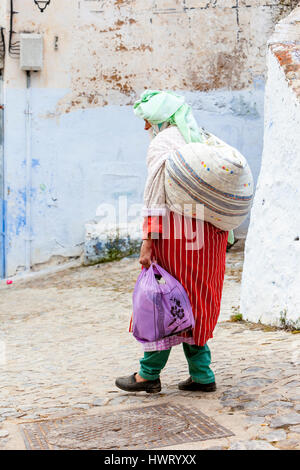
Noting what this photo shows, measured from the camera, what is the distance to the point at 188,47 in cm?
919

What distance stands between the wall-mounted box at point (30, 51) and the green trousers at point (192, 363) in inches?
261

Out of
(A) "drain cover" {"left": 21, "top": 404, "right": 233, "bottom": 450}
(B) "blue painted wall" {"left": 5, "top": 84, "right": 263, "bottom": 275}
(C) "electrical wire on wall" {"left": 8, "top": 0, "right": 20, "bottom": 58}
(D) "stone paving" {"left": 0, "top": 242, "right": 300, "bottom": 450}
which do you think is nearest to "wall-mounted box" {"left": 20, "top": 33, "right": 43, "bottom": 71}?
(C) "electrical wire on wall" {"left": 8, "top": 0, "right": 20, "bottom": 58}

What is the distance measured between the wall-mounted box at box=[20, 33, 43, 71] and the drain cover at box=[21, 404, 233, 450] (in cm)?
687

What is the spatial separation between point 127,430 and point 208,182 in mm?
1221

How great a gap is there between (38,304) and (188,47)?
4.51 metres

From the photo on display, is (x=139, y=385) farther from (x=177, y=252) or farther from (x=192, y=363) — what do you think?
(x=177, y=252)

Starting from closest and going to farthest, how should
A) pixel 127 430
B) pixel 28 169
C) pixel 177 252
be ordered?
pixel 127 430 → pixel 177 252 → pixel 28 169

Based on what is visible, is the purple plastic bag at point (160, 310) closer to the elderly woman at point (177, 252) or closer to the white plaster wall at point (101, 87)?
the elderly woman at point (177, 252)

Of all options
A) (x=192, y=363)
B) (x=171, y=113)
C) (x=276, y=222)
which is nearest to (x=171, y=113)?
(x=171, y=113)

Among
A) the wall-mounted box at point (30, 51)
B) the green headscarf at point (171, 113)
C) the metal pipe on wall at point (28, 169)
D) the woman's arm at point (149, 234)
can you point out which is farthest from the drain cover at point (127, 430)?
the wall-mounted box at point (30, 51)

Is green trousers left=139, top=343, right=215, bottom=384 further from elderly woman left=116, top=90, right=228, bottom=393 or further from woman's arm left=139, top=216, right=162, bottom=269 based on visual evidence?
woman's arm left=139, top=216, right=162, bottom=269

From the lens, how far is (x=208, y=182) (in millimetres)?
2998

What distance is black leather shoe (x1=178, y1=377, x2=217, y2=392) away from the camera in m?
3.27
